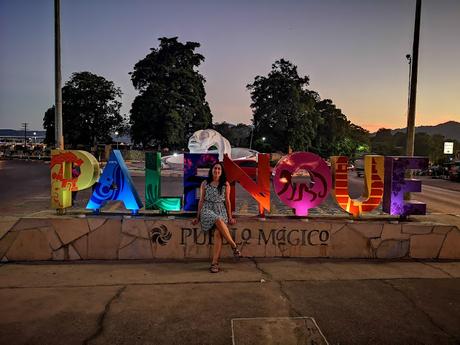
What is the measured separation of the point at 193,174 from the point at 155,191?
0.79 m

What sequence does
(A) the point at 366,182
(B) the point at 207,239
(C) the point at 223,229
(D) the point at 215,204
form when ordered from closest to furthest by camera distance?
(C) the point at 223,229, (D) the point at 215,204, (B) the point at 207,239, (A) the point at 366,182

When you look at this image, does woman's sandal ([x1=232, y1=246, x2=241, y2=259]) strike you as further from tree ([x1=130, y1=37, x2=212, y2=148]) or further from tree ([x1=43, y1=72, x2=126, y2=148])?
tree ([x1=43, y1=72, x2=126, y2=148])

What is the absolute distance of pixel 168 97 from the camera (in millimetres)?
46938

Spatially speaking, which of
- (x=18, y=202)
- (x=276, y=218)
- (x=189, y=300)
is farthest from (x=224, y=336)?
(x=18, y=202)

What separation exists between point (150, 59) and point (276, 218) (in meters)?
45.6

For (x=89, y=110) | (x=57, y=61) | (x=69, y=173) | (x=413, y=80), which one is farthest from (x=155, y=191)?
(x=89, y=110)

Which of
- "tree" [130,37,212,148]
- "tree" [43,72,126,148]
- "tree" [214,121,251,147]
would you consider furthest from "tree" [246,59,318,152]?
"tree" [43,72,126,148]

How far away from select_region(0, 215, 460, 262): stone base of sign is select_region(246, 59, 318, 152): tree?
41602 millimetres

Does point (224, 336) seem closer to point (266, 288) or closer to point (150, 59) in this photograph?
point (266, 288)

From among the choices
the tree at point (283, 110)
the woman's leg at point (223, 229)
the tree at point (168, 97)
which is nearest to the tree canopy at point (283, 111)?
the tree at point (283, 110)

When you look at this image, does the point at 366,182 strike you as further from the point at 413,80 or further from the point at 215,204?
the point at 413,80

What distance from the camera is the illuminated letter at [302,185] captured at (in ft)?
22.9

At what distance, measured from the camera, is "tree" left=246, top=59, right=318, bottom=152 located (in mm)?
48125

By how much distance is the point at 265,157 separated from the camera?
23.1 ft
